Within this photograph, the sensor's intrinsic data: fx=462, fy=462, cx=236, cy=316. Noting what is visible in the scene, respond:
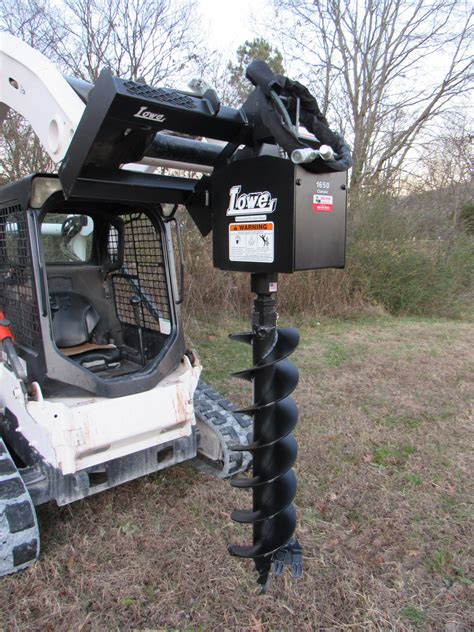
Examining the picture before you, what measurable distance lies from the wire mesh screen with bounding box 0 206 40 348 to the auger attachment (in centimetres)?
124

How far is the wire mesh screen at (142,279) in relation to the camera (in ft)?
9.62

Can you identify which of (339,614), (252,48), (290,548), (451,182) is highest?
(252,48)

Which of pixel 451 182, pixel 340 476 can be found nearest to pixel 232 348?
pixel 340 476

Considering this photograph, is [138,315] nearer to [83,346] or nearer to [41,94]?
[83,346]

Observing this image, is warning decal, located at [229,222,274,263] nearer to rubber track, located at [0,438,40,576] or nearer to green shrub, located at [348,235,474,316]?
rubber track, located at [0,438,40,576]

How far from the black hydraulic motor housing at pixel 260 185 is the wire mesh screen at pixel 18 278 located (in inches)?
28.2

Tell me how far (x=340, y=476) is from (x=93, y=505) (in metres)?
1.61

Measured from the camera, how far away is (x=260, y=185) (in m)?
1.67

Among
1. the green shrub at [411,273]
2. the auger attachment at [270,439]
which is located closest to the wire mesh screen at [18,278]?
the auger attachment at [270,439]

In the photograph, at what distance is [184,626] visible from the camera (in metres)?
1.99

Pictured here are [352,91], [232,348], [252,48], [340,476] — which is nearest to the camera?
[340,476]

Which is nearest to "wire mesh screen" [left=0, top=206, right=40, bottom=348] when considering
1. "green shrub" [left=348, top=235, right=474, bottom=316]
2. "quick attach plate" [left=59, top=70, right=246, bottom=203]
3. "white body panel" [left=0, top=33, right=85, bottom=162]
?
"white body panel" [left=0, top=33, right=85, bottom=162]

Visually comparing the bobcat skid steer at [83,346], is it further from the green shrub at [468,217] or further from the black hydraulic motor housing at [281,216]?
the green shrub at [468,217]

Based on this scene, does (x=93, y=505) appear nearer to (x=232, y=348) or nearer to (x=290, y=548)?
(x=290, y=548)
